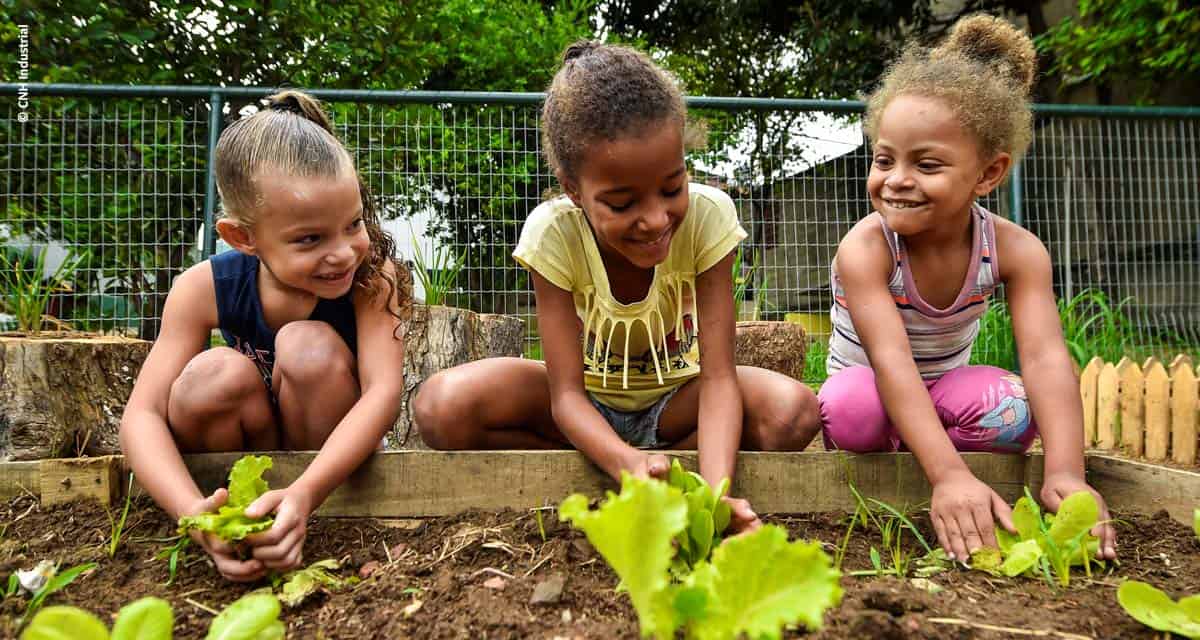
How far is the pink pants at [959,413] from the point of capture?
1.98m

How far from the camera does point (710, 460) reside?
1678mm

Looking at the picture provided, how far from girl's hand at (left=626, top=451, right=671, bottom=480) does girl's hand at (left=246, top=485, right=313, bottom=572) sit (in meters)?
0.62


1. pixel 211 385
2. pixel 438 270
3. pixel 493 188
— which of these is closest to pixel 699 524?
pixel 211 385

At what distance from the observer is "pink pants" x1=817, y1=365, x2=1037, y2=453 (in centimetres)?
198

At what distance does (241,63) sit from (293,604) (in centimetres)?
414

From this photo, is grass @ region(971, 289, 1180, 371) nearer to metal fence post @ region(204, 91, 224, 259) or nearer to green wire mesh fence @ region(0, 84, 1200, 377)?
green wire mesh fence @ region(0, 84, 1200, 377)

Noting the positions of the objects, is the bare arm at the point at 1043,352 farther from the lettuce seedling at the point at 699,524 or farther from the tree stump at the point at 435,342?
the tree stump at the point at 435,342

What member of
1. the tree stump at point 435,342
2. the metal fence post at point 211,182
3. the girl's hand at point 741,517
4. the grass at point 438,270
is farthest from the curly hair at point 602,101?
the metal fence post at point 211,182

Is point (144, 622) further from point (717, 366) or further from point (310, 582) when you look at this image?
point (717, 366)

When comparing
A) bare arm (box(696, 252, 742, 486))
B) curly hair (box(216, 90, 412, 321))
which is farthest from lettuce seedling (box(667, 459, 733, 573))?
curly hair (box(216, 90, 412, 321))

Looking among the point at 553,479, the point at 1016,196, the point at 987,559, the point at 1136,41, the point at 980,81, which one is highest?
the point at 1136,41

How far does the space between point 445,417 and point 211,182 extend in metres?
2.79

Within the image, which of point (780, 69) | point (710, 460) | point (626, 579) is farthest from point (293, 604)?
point (780, 69)

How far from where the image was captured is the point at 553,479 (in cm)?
173
